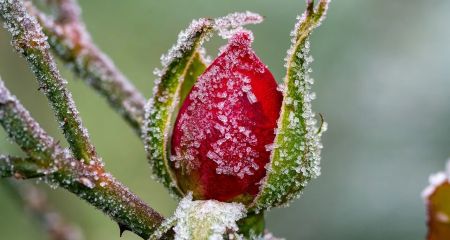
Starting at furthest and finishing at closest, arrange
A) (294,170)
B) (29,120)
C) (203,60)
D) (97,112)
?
(97,112) < (203,60) < (294,170) < (29,120)

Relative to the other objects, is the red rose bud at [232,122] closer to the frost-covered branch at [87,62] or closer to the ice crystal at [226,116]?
the ice crystal at [226,116]

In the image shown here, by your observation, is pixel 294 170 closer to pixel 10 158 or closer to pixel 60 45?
pixel 10 158

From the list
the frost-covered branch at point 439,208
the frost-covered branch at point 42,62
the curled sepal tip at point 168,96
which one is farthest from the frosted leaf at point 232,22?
the frost-covered branch at point 439,208

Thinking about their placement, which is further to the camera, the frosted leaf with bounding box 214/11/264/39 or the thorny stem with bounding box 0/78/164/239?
the frosted leaf with bounding box 214/11/264/39

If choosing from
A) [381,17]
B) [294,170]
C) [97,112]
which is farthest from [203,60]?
[97,112]

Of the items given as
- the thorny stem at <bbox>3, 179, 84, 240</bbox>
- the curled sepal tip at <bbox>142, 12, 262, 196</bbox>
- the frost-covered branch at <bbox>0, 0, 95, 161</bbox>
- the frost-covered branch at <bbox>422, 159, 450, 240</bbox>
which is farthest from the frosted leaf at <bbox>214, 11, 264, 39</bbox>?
the thorny stem at <bbox>3, 179, 84, 240</bbox>

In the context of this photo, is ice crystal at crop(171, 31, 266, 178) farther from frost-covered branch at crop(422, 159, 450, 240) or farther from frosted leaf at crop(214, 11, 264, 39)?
frost-covered branch at crop(422, 159, 450, 240)
